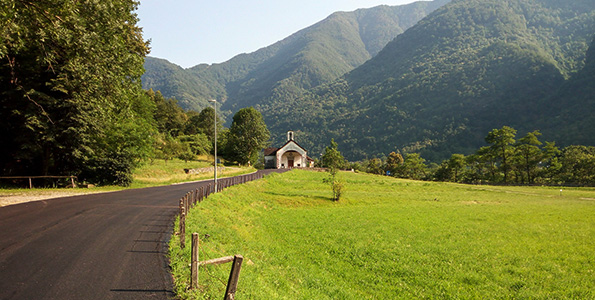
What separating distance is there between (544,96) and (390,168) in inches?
5532

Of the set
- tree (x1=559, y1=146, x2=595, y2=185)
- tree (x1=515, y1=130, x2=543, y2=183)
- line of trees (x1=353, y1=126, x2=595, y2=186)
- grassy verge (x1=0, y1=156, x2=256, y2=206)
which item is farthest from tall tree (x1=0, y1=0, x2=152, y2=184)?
tree (x1=559, y1=146, x2=595, y2=185)

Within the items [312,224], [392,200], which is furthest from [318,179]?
[312,224]

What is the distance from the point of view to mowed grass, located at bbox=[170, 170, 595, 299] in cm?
1042

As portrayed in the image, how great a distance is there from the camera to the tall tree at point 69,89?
51.2 ft

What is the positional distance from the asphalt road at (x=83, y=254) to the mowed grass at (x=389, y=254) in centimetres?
83

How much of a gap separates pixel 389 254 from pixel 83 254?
39.2 ft

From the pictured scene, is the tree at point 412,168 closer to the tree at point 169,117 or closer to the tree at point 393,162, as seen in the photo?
the tree at point 393,162

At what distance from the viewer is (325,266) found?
13.2 meters

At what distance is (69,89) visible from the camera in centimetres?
2473

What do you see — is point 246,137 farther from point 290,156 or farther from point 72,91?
point 72,91

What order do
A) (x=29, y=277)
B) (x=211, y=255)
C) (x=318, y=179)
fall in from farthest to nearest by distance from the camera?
1. (x=318, y=179)
2. (x=211, y=255)
3. (x=29, y=277)

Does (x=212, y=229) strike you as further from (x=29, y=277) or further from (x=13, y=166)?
(x=13, y=166)

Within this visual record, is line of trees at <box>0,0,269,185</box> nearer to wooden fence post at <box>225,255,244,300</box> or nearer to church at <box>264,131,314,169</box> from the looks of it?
wooden fence post at <box>225,255,244,300</box>

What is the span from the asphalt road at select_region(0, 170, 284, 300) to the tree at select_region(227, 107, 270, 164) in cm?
6510
